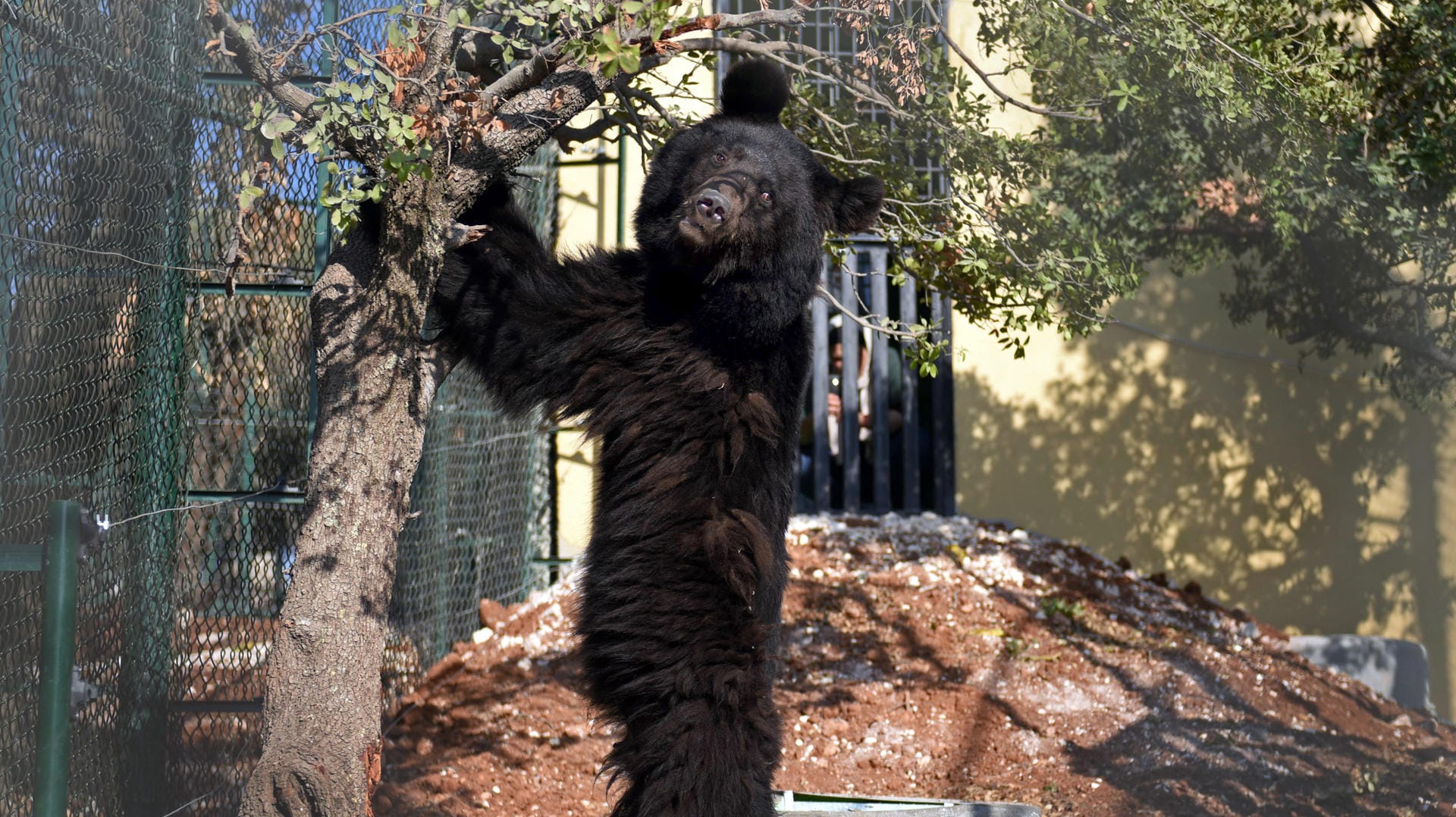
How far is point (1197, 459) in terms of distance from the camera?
8.63 metres

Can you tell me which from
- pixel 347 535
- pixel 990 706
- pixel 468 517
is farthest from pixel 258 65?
pixel 990 706

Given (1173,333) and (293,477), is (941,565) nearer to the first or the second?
(1173,333)

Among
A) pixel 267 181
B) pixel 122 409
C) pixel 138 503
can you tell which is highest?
Result: pixel 267 181

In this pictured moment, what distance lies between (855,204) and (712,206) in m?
0.65

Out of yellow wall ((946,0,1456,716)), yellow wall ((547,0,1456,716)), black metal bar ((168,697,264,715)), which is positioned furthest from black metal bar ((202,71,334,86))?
yellow wall ((946,0,1456,716))

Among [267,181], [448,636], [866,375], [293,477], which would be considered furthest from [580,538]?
[267,181]

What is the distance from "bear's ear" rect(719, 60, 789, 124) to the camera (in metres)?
4.04

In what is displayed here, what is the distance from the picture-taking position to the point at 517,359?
3637 mm

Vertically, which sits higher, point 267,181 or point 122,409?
point 267,181

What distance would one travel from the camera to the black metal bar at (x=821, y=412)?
8.41 metres

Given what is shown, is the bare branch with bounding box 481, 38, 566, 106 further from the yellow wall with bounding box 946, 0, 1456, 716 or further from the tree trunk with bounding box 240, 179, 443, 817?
the yellow wall with bounding box 946, 0, 1456, 716

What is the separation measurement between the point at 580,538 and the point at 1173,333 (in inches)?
181

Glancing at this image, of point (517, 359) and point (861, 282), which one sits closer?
point (517, 359)

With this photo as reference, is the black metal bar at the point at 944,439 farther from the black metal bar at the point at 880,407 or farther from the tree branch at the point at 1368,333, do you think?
the tree branch at the point at 1368,333
